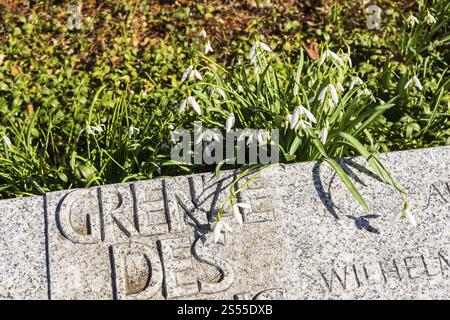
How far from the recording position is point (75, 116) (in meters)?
3.57

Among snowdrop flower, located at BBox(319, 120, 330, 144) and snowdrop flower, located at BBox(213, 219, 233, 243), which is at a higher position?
snowdrop flower, located at BBox(319, 120, 330, 144)

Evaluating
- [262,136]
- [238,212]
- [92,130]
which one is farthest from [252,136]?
[92,130]

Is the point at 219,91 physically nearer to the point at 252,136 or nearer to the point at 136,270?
the point at 252,136

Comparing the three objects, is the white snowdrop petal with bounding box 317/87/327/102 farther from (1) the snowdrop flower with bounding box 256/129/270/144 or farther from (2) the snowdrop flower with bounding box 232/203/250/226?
(2) the snowdrop flower with bounding box 232/203/250/226

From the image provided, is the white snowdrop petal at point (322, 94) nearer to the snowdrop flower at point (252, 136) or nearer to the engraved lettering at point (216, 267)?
the snowdrop flower at point (252, 136)

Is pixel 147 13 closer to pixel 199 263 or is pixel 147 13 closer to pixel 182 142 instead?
pixel 182 142

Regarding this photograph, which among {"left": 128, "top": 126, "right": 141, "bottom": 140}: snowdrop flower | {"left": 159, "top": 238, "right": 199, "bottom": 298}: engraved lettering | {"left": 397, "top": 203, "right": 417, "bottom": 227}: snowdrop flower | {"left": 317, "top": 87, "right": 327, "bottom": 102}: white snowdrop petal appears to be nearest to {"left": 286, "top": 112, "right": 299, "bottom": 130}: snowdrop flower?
{"left": 317, "top": 87, "right": 327, "bottom": 102}: white snowdrop petal

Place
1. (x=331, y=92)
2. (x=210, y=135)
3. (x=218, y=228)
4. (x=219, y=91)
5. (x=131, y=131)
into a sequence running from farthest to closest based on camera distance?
(x=131, y=131), (x=219, y=91), (x=210, y=135), (x=331, y=92), (x=218, y=228)

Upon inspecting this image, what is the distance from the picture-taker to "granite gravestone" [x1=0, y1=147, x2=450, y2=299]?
2623 mm

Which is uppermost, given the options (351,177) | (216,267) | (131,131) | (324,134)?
(131,131)
